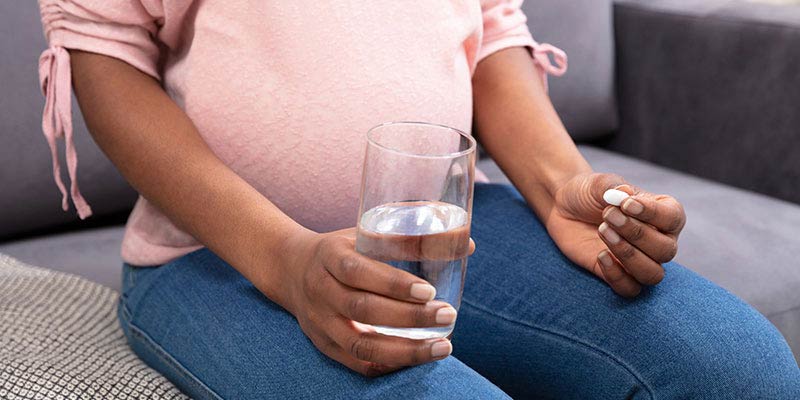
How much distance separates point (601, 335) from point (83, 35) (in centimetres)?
53

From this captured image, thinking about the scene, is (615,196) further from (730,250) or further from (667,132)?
(667,132)

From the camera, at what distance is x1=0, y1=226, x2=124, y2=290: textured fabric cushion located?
3.74 ft

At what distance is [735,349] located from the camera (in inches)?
30.8

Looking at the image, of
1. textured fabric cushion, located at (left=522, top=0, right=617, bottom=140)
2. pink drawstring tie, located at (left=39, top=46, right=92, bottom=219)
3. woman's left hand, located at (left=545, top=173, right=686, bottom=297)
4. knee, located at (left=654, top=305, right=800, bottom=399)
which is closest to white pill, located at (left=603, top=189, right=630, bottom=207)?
woman's left hand, located at (left=545, top=173, right=686, bottom=297)

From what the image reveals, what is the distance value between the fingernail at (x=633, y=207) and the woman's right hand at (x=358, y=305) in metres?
0.22

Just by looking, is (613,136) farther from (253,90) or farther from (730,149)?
(253,90)

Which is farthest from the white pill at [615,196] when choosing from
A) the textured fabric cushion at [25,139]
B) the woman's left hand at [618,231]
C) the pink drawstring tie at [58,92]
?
the textured fabric cushion at [25,139]

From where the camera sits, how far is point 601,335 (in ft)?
2.66

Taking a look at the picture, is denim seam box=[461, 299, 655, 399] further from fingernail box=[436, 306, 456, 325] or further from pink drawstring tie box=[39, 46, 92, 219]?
pink drawstring tie box=[39, 46, 92, 219]

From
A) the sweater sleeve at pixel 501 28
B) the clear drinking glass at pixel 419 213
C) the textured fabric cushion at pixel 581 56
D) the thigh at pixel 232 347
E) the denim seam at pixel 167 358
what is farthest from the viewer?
the textured fabric cushion at pixel 581 56

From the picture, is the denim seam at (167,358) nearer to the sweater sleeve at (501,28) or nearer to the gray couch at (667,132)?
the gray couch at (667,132)

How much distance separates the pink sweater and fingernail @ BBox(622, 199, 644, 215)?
221 millimetres

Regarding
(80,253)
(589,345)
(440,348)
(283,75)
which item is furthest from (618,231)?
(80,253)

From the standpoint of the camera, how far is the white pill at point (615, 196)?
2.52ft
